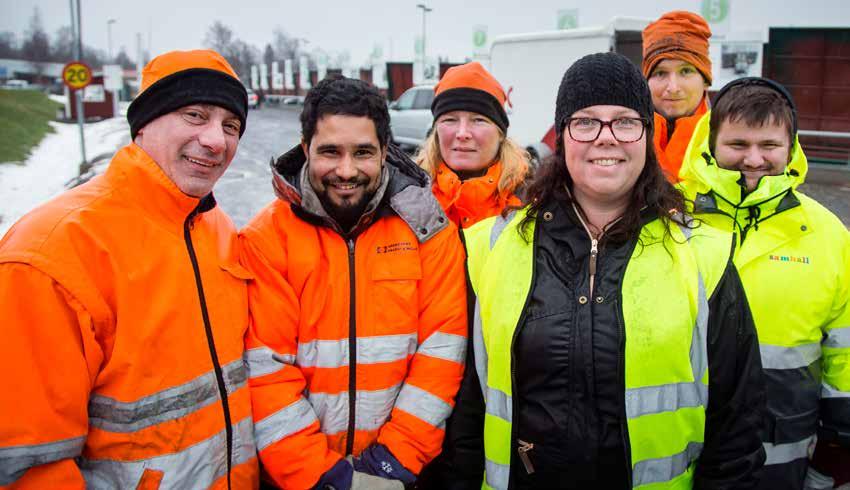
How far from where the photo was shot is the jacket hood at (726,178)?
2.32 meters

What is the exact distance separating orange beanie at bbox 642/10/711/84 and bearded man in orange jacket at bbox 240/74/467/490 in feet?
6.49

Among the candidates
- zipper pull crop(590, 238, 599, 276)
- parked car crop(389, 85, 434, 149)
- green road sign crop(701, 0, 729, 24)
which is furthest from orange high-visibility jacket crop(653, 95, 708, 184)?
green road sign crop(701, 0, 729, 24)

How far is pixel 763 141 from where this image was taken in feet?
7.95

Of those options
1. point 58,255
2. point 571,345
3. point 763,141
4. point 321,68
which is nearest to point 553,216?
point 571,345

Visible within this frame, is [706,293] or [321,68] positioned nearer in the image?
[706,293]

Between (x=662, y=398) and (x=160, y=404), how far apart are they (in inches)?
62.8

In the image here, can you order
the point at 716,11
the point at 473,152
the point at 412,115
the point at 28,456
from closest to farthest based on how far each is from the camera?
1. the point at 28,456
2. the point at 473,152
3. the point at 716,11
4. the point at 412,115

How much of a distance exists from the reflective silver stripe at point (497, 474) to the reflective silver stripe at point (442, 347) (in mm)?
403

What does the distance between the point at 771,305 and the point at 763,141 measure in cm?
67

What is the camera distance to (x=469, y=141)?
3.28 metres

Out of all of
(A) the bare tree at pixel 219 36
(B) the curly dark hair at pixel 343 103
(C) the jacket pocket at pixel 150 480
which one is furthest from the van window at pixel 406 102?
(A) the bare tree at pixel 219 36

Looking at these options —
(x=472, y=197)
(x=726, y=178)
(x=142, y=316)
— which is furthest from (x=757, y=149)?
(x=142, y=316)

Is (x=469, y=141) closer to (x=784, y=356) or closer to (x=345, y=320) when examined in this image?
(x=345, y=320)

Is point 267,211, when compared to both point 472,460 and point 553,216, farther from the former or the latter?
point 472,460
